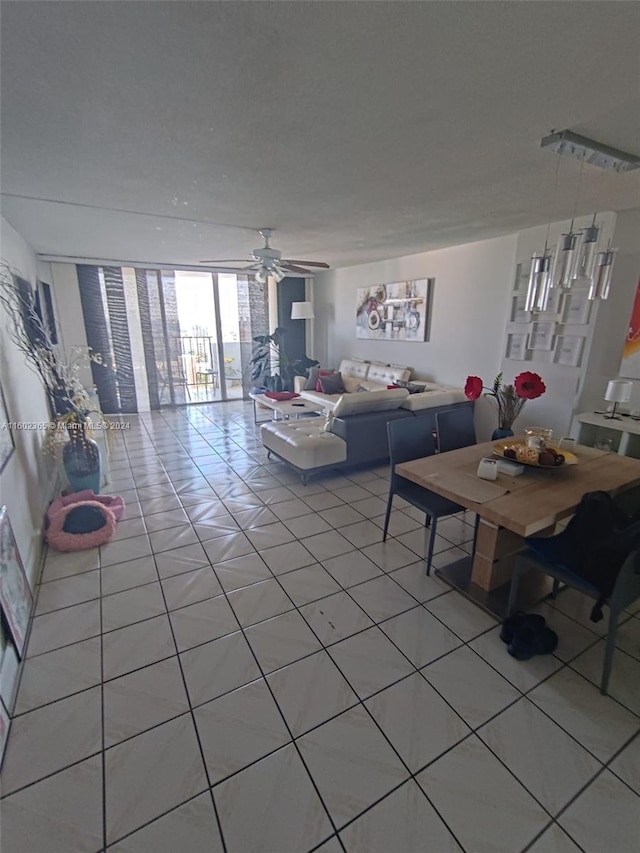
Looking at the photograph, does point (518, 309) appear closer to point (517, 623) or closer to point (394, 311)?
point (394, 311)

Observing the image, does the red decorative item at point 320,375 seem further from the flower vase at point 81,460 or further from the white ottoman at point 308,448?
the flower vase at point 81,460

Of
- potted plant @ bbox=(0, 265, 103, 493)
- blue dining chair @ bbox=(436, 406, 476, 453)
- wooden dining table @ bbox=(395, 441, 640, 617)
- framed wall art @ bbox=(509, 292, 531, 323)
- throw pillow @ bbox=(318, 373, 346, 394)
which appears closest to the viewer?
wooden dining table @ bbox=(395, 441, 640, 617)

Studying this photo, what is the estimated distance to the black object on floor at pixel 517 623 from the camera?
185cm

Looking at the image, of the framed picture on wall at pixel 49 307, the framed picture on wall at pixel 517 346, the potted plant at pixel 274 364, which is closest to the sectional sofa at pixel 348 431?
the framed picture on wall at pixel 517 346

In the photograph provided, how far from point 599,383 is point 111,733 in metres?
4.34

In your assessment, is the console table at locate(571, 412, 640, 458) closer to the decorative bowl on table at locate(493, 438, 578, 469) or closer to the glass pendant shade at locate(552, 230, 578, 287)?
the decorative bowl on table at locate(493, 438, 578, 469)

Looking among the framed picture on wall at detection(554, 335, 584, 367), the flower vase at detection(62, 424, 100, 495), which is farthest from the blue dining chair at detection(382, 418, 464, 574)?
the flower vase at detection(62, 424, 100, 495)

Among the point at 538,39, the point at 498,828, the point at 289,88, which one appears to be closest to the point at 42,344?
the point at 289,88

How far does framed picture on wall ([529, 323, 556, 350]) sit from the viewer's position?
3768 mm

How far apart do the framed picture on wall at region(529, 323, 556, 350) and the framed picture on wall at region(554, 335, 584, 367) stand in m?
0.09

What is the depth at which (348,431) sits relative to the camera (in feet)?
12.0

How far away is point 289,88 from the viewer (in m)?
1.43

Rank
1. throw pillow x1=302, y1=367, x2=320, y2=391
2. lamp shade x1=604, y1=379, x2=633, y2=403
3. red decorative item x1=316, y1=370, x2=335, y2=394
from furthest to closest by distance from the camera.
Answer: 1. throw pillow x1=302, y1=367, x2=320, y2=391
2. red decorative item x1=316, y1=370, x2=335, y2=394
3. lamp shade x1=604, y1=379, x2=633, y2=403

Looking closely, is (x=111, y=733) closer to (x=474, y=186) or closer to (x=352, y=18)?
(x=352, y=18)
